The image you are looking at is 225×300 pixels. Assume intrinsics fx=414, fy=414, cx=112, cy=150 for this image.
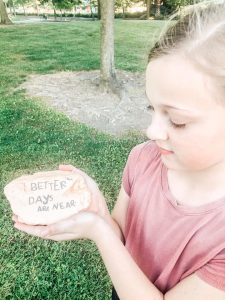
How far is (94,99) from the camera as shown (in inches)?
264

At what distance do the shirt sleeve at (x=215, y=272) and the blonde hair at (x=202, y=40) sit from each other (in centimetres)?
55

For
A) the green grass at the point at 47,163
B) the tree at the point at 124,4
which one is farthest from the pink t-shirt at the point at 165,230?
the tree at the point at 124,4

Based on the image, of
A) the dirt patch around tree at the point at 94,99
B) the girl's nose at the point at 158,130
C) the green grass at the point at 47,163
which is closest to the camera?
the girl's nose at the point at 158,130

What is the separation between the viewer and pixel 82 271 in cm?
313

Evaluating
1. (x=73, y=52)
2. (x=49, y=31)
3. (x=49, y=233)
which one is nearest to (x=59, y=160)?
(x=49, y=233)

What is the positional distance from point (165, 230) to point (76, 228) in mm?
344

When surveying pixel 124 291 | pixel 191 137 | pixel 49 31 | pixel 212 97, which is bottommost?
pixel 49 31

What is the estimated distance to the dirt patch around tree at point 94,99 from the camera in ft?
19.2

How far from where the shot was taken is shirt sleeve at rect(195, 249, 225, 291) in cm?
131

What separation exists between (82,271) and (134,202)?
5.41ft

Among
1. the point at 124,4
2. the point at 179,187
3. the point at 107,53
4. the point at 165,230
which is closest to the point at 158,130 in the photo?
the point at 179,187

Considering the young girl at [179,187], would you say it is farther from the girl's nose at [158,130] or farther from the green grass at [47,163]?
the green grass at [47,163]

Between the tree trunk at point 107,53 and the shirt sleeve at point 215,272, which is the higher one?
the shirt sleeve at point 215,272

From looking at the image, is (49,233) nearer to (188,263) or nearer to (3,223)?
(188,263)
